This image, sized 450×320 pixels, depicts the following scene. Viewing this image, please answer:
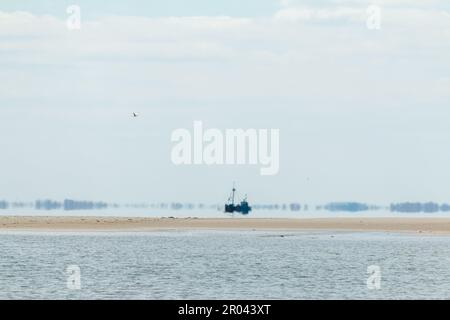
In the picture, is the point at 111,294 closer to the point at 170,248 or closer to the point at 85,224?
the point at 170,248

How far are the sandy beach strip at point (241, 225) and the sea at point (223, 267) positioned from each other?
2020cm

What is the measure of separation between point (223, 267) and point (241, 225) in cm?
6693

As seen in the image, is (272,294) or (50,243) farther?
(50,243)

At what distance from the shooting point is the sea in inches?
2068

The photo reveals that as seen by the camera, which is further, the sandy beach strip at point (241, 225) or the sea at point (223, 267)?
the sandy beach strip at point (241, 225)

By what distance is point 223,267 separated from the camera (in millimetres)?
65250

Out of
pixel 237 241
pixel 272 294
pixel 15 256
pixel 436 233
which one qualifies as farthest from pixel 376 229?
pixel 272 294

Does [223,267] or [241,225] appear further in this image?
[241,225]

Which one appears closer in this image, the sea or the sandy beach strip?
the sea

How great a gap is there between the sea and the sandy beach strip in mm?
20205

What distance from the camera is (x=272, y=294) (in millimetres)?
51938

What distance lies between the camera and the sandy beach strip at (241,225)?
119812 mm

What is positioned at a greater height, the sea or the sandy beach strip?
the sandy beach strip
